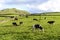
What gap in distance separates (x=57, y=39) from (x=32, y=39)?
2874 mm

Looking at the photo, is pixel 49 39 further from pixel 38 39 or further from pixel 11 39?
pixel 11 39

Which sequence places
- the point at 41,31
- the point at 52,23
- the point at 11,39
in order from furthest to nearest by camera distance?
1. the point at 52,23
2. the point at 41,31
3. the point at 11,39

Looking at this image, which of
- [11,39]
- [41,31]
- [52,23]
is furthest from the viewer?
[52,23]

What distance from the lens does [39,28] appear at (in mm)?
26656

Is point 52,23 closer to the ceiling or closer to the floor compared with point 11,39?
closer to the floor

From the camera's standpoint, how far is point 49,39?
18766 mm

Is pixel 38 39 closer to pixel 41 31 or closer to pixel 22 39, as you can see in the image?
pixel 22 39

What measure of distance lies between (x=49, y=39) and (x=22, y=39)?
311 centimetres

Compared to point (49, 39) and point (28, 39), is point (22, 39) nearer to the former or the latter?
point (28, 39)

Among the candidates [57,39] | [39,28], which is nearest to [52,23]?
[39,28]

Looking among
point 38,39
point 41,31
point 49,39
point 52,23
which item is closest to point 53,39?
point 49,39

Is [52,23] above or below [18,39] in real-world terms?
below

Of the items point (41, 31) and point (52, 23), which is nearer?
point (41, 31)

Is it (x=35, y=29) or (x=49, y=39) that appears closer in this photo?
(x=49, y=39)
